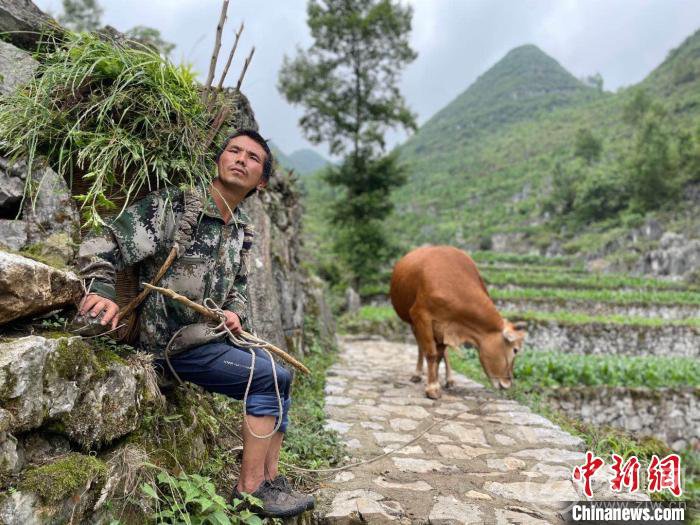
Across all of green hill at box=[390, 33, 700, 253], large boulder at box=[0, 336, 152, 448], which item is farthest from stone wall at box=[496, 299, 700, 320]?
large boulder at box=[0, 336, 152, 448]

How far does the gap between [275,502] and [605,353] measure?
1474 centimetres

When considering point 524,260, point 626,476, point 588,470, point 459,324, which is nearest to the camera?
point 626,476

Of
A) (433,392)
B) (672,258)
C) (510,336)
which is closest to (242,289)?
(433,392)

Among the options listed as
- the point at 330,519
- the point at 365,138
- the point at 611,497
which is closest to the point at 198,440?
the point at 330,519

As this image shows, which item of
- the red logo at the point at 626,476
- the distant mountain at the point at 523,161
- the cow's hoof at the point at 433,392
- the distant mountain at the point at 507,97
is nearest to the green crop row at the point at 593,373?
the cow's hoof at the point at 433,392

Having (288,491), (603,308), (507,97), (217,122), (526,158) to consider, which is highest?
(507,97)

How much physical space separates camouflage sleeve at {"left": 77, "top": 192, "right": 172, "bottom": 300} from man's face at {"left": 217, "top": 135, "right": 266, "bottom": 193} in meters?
0.36

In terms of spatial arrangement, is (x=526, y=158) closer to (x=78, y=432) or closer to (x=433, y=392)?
(x=433, y=392)

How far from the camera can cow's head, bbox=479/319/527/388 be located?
20.3 ft

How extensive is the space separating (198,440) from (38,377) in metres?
1.25

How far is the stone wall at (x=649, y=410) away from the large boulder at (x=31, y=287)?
824cm

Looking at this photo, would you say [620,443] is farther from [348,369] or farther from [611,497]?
[348,369]

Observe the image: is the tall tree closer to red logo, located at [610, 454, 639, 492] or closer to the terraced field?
the terraced field

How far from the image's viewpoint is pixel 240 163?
2.68 meters
